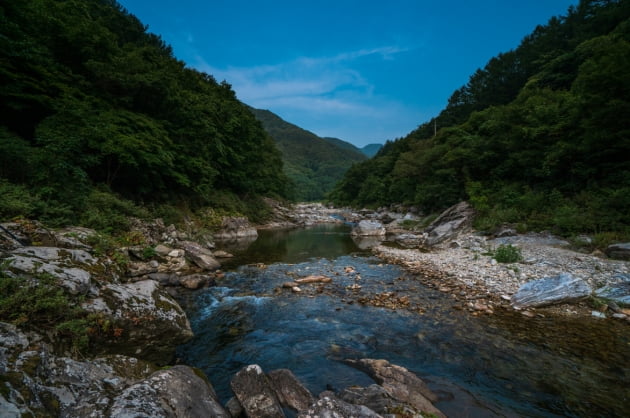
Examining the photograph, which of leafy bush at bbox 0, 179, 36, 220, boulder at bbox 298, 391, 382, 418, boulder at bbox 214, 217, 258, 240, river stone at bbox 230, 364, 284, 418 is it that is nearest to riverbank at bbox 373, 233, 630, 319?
boulder at bbox 298, 391, 382, 418

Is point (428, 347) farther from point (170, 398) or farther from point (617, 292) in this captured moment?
point (617, 292)

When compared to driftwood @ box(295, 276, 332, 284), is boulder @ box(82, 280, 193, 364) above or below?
above

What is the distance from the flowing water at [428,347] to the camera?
3811 millimetres

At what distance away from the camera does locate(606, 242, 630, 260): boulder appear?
855 centimetres

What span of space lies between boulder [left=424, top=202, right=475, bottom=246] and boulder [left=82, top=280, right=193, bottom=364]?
15.8 metres

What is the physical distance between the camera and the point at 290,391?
3572 mm

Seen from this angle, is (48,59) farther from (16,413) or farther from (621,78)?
(621,78)

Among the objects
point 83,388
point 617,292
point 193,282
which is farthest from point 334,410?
point 617,292

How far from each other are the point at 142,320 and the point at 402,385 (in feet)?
16.2

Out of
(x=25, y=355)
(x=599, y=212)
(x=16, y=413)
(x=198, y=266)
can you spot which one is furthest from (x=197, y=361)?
(x=599, y=212)

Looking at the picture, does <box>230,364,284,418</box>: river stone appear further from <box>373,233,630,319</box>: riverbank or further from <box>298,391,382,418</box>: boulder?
<box>373,233,630,319</box>: riverbank

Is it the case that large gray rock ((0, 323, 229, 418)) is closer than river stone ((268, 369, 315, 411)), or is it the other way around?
large gray rock ((0, 323, 229, 418))

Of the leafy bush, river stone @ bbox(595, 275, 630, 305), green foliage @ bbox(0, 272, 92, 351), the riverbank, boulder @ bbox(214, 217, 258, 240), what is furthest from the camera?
boulder @ bbox(214, 217, 258, 240)

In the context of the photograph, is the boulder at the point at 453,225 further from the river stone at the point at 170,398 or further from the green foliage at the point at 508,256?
the river stone at the point at 170,398
